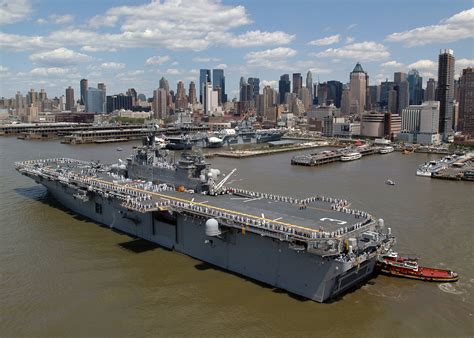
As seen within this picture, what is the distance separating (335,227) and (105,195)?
1306cm

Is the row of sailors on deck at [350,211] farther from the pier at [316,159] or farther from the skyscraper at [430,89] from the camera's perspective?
the skyscraper at [430,89]

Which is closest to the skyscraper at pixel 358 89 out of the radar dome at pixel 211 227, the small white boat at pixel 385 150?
the small white boat at pixel 385 150

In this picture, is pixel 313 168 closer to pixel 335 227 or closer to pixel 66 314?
pixel 335 227

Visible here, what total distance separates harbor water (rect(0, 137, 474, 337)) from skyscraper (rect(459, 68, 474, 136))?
71.6 metres

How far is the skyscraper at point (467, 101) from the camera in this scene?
91.2 metres

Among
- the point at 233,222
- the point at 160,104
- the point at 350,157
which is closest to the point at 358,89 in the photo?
the point at 160,104

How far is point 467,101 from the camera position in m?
99.1

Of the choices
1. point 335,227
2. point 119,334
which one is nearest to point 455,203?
point 335,227

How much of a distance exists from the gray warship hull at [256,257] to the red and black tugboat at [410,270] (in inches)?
28.5

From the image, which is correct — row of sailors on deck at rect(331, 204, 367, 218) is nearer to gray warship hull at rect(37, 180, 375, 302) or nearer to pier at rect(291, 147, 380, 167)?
gray warship hull at rect(37, 180, 375, 302)

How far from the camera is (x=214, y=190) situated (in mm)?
24453

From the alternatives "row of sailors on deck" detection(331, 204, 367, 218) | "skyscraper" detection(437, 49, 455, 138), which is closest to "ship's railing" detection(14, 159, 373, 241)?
"row of sailors on deck" detection(331, 204, 367, 218)

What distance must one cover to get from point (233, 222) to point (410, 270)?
7.74 metres

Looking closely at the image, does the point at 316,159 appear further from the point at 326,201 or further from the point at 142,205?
the point at 142,205
